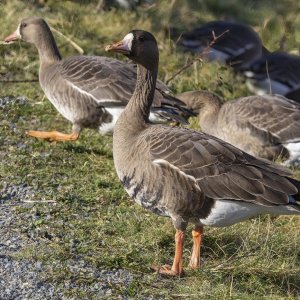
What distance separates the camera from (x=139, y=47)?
6.38 m

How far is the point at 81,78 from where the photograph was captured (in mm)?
8867

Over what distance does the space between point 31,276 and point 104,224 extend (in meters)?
1.26

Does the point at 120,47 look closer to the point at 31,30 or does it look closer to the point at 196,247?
the point at 196,247

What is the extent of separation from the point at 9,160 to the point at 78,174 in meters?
0.68

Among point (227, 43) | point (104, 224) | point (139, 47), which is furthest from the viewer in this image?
point (227, 43)

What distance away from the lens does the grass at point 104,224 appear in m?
5.68

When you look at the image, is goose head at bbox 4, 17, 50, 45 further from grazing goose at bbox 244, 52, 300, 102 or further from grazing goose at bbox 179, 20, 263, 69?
grazing goose at bbox 244, 52, 300, 102

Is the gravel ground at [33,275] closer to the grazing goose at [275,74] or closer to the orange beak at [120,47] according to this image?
the orange beak at [120,47]

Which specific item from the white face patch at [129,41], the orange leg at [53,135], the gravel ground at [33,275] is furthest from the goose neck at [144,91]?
the orange leg at [53,135]

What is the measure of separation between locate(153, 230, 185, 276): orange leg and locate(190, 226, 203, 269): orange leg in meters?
0.18

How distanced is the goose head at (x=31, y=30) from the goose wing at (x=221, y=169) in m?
4.29

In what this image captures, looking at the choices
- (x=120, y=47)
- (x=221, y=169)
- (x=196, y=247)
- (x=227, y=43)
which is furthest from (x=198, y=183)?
(x=227, y=43)

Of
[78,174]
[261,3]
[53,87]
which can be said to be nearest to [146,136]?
[78,174]

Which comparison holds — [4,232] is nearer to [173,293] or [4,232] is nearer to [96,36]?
[173,293]
